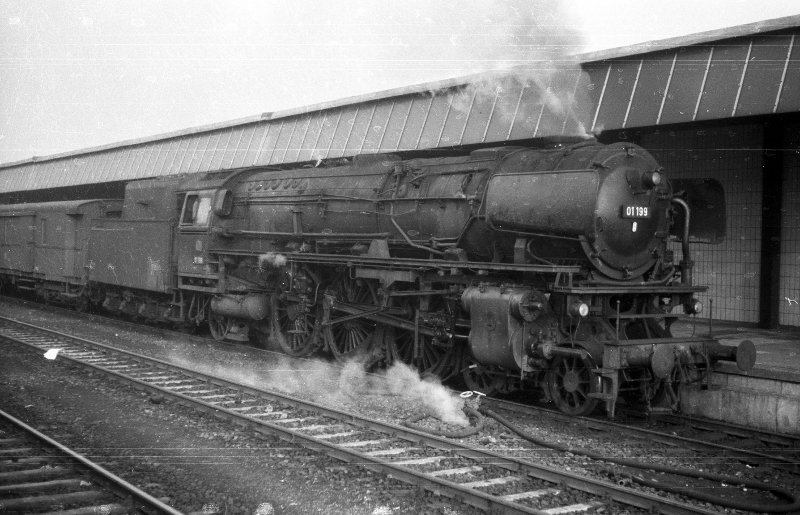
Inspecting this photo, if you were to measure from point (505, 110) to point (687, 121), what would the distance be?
351 cm

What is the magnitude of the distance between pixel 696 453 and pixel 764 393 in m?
2.01

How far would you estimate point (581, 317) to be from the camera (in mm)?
8422

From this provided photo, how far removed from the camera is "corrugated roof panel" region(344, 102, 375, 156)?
16.2 m

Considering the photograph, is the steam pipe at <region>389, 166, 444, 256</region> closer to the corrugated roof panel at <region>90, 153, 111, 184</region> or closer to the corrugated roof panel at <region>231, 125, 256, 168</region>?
the corrugated roof panel at <region>231, 125, 256, 168</region>

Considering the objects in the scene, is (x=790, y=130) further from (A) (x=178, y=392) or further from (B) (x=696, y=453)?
(A) (x=178, y=392)

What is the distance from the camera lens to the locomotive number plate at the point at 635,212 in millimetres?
8352

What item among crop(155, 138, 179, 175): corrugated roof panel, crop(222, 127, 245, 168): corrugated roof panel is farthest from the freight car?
crop(155, 138, 179, 175): corrugated roof panel

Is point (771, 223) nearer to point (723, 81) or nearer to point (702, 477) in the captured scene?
point (723, 81)

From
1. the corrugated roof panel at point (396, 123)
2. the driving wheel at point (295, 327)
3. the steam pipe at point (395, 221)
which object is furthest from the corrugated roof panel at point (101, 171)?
the steam pipe at point (395, 221)

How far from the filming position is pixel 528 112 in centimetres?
1222

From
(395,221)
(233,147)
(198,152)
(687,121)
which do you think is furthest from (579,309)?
(198,152)

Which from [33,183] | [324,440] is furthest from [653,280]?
[33,183]

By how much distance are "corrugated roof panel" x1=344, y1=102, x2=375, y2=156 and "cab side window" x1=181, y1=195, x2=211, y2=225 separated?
142 inches

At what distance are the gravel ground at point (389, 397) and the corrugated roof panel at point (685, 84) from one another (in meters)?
4.92
